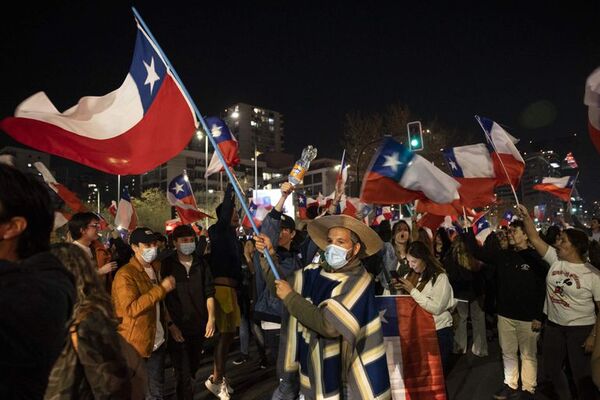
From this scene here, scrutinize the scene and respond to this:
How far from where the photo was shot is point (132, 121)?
13.3 ft

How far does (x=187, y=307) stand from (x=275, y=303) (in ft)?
3.24

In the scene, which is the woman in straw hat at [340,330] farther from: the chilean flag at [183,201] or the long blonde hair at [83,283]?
the chilean flag at [183,201]

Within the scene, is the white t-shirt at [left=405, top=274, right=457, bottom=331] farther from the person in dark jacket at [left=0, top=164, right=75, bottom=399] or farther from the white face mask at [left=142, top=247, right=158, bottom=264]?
the person in dark jacket at [left=0, top=164, right=75, bottom=399]

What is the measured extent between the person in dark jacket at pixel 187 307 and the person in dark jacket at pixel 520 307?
3.65m

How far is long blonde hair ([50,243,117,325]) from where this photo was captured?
2.12 meters

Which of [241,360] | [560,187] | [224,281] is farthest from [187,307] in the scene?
[560,187]

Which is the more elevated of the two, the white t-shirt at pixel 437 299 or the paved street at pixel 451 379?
the white t-shirt at pixel 437 299

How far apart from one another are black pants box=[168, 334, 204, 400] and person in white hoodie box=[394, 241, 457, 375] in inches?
92.9

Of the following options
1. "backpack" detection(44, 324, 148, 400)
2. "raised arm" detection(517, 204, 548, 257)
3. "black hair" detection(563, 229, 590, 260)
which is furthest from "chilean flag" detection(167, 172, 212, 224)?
"backpack" detection(44, 324, 148, 400)

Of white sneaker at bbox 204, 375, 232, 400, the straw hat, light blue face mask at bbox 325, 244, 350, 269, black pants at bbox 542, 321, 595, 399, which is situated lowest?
white sneaker at bbox 204, 375, 232, 400

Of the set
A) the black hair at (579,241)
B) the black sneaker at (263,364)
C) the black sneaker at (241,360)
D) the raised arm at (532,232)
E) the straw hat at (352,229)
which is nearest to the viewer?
the straw hat at (352,229)

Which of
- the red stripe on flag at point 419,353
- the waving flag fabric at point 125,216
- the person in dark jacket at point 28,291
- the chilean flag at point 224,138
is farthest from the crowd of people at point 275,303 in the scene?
the waving flag fabric at point 125,216

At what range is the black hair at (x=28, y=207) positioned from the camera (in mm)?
1458

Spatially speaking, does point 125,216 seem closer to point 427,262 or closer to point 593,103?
point 427,262
